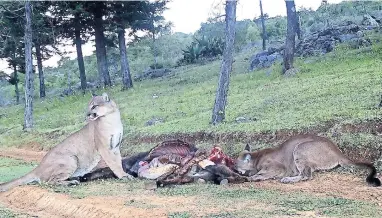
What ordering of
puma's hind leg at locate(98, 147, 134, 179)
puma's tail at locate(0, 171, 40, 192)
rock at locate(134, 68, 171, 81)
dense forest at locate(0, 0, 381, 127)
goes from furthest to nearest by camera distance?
rock at locate(134, 68, 171, 81)
dense forest at locate(0, 0, 381, 127)
puma's hind leg at locate(98, 147, 134, 179)
puma's tail at locate(0, 171, 40, 192)

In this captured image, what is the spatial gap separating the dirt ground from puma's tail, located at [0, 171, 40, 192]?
15 cm

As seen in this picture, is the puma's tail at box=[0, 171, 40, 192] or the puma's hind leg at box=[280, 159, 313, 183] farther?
the puma's tail at box=[0, 171, 40, 192]

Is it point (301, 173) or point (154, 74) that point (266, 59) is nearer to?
point (154, 74)

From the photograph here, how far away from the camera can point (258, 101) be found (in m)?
18.4

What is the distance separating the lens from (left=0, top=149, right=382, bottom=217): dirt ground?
25.5ft

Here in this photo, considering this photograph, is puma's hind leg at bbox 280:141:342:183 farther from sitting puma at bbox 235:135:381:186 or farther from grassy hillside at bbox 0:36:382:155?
grassy hillside at bbox 0:36:382:155

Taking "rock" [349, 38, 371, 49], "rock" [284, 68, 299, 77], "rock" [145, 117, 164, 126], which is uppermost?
"rock" [349, 38, 371, 49]

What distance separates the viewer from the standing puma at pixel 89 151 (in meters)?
10.7

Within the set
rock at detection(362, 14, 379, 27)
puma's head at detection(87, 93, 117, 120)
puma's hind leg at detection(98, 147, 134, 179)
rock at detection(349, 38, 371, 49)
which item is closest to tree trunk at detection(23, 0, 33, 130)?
puma's head at detection(87, 93, 117, 120)

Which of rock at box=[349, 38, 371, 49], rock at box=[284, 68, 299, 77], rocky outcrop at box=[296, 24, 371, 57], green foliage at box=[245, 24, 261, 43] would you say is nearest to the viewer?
rock at box=[284, 68, 299, 77]

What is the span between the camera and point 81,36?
130 feet

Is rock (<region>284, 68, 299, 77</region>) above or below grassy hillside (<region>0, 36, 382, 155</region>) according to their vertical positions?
above

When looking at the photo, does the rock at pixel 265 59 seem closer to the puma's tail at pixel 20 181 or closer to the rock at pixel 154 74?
the rock at pixel 154 74

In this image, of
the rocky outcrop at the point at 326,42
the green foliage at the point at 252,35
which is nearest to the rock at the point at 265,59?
the rocky outcrop at the point at 326,42
